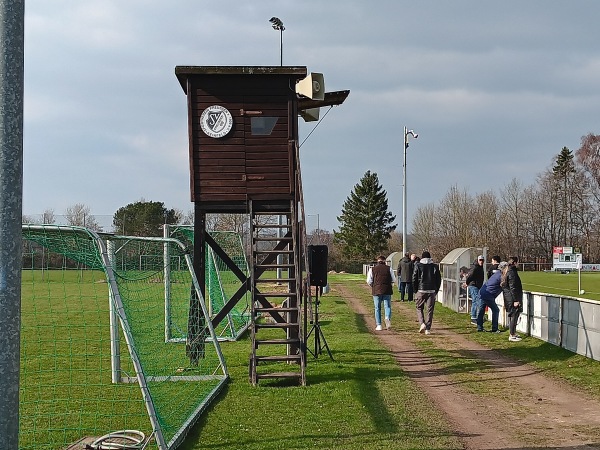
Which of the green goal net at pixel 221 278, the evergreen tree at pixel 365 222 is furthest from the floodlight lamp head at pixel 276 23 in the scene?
the evergreen tree at pixel 365 222

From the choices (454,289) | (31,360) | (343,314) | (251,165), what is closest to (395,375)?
(251,165)

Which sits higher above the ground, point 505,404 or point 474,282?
point 474,282

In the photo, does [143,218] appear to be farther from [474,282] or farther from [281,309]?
[281,309]

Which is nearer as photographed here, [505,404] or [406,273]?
[505,404]

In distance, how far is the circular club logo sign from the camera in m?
13.8

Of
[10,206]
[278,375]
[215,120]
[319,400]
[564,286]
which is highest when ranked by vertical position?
[215,120]

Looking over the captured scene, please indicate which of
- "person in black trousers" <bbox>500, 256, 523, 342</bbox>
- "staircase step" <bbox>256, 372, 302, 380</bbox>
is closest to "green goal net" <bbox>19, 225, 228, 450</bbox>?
"staircase step" <bbox>256, 372, 302, 380</bbox>

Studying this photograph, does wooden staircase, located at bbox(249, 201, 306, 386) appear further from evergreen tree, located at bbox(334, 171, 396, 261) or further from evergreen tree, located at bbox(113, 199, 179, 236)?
evergreen tree, located at bbox(334, 171, 396, 261)

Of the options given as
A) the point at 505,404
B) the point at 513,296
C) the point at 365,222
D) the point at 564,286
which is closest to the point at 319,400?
the point at 505,404

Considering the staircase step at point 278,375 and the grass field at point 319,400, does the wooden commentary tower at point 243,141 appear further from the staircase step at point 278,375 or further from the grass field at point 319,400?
the staircase step at point 278,375

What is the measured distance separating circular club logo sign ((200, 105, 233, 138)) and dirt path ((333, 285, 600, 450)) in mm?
5357

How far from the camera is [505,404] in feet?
34.2

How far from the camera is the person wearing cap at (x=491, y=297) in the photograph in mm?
18900

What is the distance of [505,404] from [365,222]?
285ft
